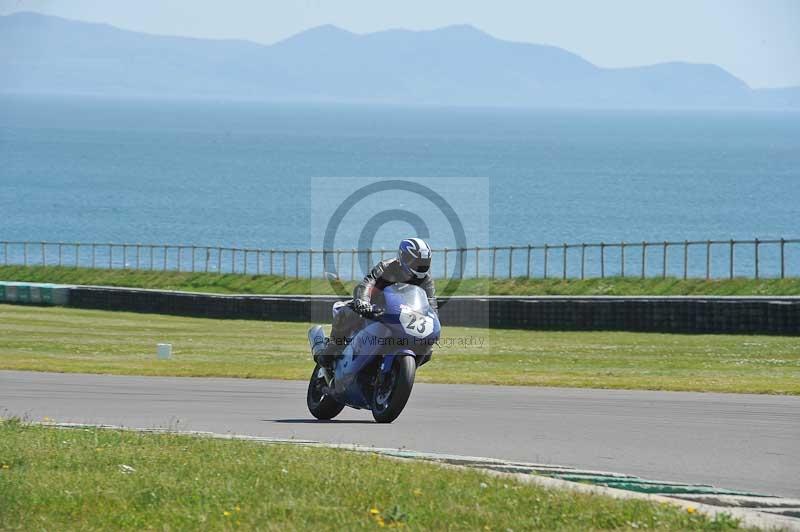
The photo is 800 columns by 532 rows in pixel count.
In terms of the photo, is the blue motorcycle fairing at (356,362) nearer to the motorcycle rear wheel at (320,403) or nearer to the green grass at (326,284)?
the motorcycle rear wheel at (320,403)

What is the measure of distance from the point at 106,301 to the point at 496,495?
119 ft

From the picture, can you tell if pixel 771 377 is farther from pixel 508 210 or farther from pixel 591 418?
pixel 508 210

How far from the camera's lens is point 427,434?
13219 millimetres

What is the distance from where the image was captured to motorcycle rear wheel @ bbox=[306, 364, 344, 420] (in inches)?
597

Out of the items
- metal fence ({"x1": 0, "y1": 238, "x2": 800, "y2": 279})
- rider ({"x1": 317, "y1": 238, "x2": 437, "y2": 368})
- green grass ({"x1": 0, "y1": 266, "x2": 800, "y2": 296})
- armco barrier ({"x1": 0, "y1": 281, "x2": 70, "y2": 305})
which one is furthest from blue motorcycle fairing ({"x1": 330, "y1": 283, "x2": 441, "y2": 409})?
metal fence ({"x1": 0, "y1": 238, "x2": 800, "y2": 279})

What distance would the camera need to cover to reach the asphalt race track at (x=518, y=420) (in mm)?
11164

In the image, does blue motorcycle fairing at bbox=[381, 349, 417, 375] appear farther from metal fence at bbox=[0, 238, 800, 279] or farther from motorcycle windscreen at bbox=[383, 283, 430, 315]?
metal fence at bbox=[0, 238, 800, 279]

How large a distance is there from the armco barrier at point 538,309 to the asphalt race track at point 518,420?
41.6ft

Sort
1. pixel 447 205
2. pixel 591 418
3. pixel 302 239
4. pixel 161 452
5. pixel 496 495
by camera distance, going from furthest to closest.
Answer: pixel 447 205 < pixel 302 239 < pixel 591 418 < pixel 161 452 < pixel 496 495

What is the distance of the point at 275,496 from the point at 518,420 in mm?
5488

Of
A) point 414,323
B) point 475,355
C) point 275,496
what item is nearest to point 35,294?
point 475,355

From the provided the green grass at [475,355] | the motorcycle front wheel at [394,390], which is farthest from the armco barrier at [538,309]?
the motorcycle front wheel at [394,390]

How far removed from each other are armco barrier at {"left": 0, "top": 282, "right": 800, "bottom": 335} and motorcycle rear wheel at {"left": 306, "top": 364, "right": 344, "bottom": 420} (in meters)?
16.7

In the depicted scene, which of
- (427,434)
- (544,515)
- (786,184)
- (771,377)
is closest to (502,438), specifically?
(427,434)
